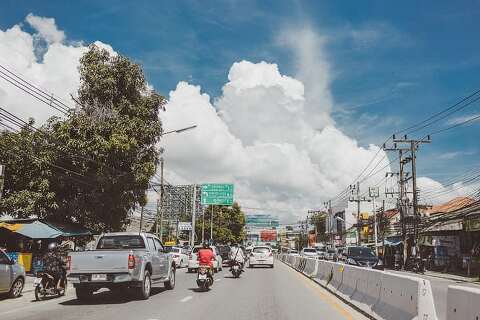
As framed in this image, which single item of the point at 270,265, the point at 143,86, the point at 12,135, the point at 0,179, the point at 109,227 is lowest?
the point at 270,265

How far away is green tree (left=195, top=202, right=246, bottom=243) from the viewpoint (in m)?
95.5

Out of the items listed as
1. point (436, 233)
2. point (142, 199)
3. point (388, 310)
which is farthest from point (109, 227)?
point (436, 233)

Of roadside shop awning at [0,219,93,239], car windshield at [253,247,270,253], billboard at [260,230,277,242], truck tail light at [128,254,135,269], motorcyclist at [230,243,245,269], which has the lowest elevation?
billboard at [260,230,277,242]

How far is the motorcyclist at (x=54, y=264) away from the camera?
1372 cm

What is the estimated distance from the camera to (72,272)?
41.5 feet

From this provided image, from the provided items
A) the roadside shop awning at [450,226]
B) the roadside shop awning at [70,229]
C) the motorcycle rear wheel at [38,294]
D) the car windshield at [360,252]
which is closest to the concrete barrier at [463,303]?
the motorcycle rear wheel at [38,294]

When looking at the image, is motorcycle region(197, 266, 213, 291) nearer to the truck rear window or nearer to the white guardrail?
the truck rear window

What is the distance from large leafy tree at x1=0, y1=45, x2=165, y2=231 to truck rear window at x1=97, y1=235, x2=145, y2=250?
11.0 metres

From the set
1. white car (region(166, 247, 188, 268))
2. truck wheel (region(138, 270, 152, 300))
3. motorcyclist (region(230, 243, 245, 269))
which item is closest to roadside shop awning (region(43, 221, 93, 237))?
white car (region(166, 247, 188, 268))

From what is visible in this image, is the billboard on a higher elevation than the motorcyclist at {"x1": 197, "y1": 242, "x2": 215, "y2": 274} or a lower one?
lower

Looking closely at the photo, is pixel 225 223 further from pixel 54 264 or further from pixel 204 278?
pixel 54 264

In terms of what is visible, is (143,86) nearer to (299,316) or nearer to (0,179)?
(0,179)

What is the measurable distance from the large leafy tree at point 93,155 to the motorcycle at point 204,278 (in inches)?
421

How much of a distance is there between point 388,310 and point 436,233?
35.2m
